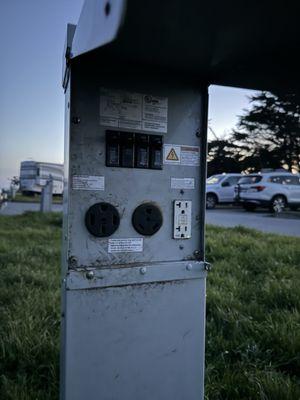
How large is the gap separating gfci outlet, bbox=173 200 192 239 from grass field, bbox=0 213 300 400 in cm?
102

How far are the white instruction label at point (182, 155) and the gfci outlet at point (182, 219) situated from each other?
0.53ft

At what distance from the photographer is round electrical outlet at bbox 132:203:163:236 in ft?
5.14

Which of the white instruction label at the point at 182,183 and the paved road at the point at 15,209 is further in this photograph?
the paved road at the point at 15,209

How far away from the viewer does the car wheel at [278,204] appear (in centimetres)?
1509

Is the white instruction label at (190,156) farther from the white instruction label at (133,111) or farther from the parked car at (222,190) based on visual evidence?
the parked car at (222,190)

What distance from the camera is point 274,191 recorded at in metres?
15.1

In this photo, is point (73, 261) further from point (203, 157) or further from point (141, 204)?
point (203, 157)

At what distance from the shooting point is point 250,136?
104 feet

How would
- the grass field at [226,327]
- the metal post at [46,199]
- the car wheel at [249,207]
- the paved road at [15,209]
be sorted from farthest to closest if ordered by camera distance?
1. the car wheel at [249,207]
2. the paved road at [15,209]
3. the metal post at [46,199]
4. the grass field at [226,327]

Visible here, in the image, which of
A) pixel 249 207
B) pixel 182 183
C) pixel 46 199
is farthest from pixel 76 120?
pixel 249 207

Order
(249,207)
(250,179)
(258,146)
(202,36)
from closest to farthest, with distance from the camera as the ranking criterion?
1. (202,36)
2. (250,179)
3. (249,207)
4. (258,146)

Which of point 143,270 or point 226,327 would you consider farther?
point 226,327

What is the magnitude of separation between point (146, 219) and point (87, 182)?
0.90 ft

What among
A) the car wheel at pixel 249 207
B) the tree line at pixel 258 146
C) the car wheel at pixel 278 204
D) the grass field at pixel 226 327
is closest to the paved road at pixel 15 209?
the car wheel at pixel 249 207
